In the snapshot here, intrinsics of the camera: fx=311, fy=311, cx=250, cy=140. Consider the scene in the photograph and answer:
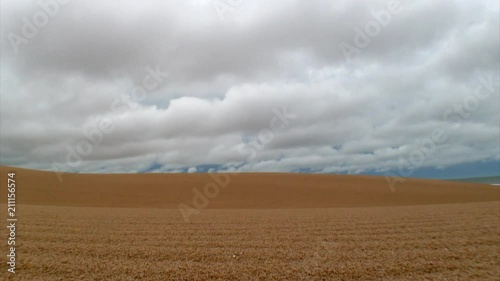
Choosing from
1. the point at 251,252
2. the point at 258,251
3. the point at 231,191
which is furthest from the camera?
the point at 231,191

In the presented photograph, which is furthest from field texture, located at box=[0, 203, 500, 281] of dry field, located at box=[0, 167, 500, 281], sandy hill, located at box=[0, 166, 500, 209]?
sandy hill, located at box=[0, 166, 500, 209]

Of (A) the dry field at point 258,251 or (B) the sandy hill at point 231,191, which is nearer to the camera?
(A) the dry field at point 258,251

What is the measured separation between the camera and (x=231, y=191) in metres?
40.1

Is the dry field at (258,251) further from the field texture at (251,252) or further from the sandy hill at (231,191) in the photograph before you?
the sandy hill at (231,191)

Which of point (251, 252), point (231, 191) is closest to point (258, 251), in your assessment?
point (251, 252)

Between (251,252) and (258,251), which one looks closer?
(251,252)

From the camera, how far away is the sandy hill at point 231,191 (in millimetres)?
32312

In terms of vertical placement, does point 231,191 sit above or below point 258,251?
above

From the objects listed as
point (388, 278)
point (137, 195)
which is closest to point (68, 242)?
point (388, 278)

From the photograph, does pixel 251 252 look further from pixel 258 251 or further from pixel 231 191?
pixel 231 191

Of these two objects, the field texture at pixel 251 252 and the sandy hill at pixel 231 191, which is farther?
the sandy hill at pixel 231 191

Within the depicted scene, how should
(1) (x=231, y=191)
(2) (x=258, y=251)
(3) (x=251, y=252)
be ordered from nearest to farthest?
(3) (x=251, y=252), (2) (x=258, y=251), (1) (x=231, y=191)

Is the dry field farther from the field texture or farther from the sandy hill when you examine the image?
the sandy hill

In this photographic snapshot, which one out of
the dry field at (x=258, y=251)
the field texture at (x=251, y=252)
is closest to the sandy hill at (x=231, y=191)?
the dry field at (x=258, y=251)
